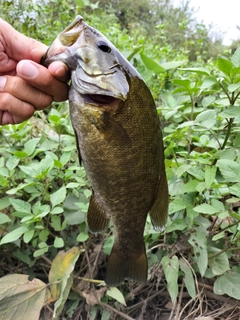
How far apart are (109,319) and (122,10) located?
8.99 m

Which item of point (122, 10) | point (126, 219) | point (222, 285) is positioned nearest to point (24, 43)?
point (126, 219)

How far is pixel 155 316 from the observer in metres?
1.54

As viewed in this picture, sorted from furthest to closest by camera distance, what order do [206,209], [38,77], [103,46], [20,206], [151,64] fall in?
[151,64]
[20,206]
[206,209]
[38,77]
[103,46]

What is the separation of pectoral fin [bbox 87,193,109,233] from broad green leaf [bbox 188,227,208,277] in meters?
0.34

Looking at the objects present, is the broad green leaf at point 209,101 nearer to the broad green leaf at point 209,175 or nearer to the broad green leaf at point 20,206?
the broad green leaf at point 209,175

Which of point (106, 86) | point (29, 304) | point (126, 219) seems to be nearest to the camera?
point (106, 86)

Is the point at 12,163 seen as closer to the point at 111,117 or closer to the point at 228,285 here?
the point at 111,117

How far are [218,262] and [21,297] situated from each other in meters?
0.80

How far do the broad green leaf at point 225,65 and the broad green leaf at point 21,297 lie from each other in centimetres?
110

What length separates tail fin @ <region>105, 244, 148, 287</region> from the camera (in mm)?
1275

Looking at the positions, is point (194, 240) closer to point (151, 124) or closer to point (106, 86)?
point (151, 124)

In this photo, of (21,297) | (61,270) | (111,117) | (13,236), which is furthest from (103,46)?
(21,297)

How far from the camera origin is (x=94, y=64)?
0.97 metres

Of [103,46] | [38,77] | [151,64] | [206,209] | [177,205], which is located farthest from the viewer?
[151,64]
